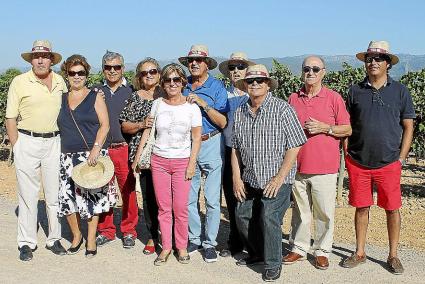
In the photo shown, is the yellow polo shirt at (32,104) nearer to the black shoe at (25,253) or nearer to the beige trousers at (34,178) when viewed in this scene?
the beige trousers at (34,178)

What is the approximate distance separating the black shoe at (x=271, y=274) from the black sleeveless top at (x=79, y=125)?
7.04ft

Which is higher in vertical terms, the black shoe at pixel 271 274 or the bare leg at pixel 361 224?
the bare leg at pixel 361 224

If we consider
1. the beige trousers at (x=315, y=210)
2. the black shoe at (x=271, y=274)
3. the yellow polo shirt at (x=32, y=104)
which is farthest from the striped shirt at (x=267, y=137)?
the yellow polo shirt at (x=32, y=104)

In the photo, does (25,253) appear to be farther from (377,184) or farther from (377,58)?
(377,58)

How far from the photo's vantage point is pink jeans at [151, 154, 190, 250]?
5086mm

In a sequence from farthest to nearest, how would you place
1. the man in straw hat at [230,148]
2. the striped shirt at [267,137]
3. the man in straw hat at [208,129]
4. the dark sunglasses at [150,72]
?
the man in straw hat at [230,148]
the dark sunglasses at [150,72]
the man in straw hat at [208,129]
the striped shirt at [267,137]

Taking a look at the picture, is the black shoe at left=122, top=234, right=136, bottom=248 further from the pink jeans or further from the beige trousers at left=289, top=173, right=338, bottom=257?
the beige trousers at left=289, top=173, right=338, bottom=257

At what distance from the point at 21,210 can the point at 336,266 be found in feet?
11.0

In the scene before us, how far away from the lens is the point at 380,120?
4.84 metres

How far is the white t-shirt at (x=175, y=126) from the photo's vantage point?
5.00 m

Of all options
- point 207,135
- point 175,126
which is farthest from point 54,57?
point 207,135

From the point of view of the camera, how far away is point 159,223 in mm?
5367

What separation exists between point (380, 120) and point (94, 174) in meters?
2.82

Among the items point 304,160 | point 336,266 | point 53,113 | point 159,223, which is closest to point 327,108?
point 304,160
